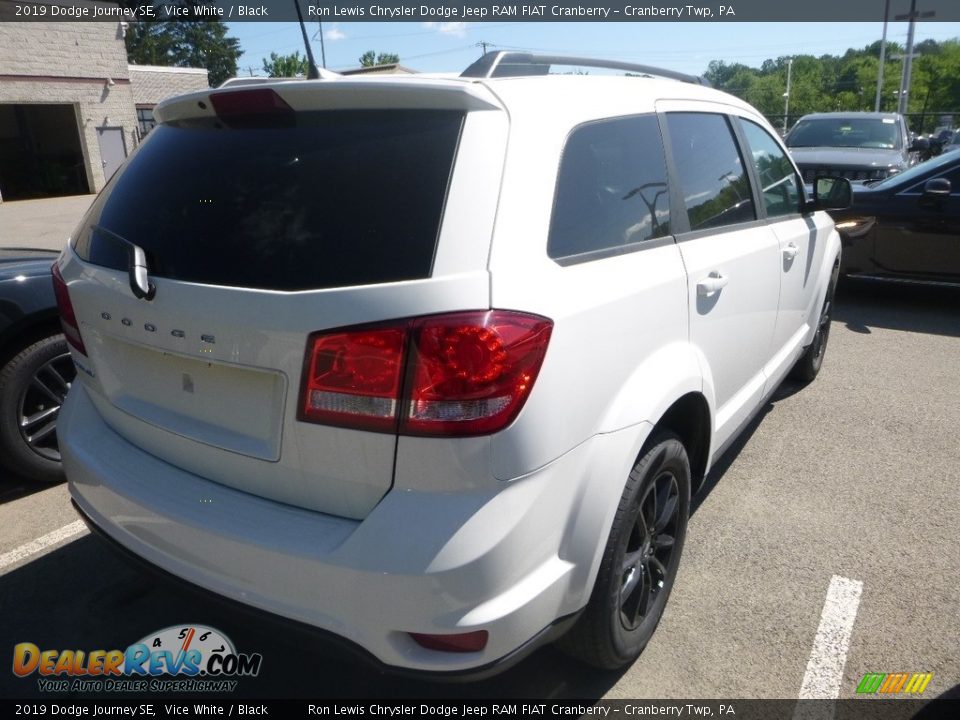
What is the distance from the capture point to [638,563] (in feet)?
7.73

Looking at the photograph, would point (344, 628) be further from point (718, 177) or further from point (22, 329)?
point (22, 329)

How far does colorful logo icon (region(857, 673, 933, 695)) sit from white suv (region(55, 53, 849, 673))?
696 mm

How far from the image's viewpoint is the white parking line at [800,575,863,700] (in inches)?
93.1

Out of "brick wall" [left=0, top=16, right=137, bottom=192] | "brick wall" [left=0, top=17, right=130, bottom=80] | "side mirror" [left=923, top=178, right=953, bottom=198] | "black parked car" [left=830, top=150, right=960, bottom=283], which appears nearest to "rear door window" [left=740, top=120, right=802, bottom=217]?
"side mirror" [left=923, top=178, right=953, bottom=198]

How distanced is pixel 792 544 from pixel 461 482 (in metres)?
2.10

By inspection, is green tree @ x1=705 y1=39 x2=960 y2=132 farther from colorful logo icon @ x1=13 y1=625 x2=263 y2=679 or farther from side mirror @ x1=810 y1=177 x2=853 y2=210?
colorful logo icon @ x1=13 y1=625 x2=263 y2=679

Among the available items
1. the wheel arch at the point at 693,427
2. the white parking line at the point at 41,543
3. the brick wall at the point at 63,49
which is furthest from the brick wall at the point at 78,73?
the wheel arch at the point at 693,427

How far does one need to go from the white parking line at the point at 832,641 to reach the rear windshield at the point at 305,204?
1879 mm

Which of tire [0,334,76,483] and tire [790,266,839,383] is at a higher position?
tire [0,334,76,483]

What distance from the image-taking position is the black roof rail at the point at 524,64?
2316 millimetres

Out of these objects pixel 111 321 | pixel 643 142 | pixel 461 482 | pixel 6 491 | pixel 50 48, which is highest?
pixel 50 48

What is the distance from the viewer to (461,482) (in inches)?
65.8

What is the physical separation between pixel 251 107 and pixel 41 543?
2304 millimetres

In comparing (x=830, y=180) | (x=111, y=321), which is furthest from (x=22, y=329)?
(x=830, y=180)
